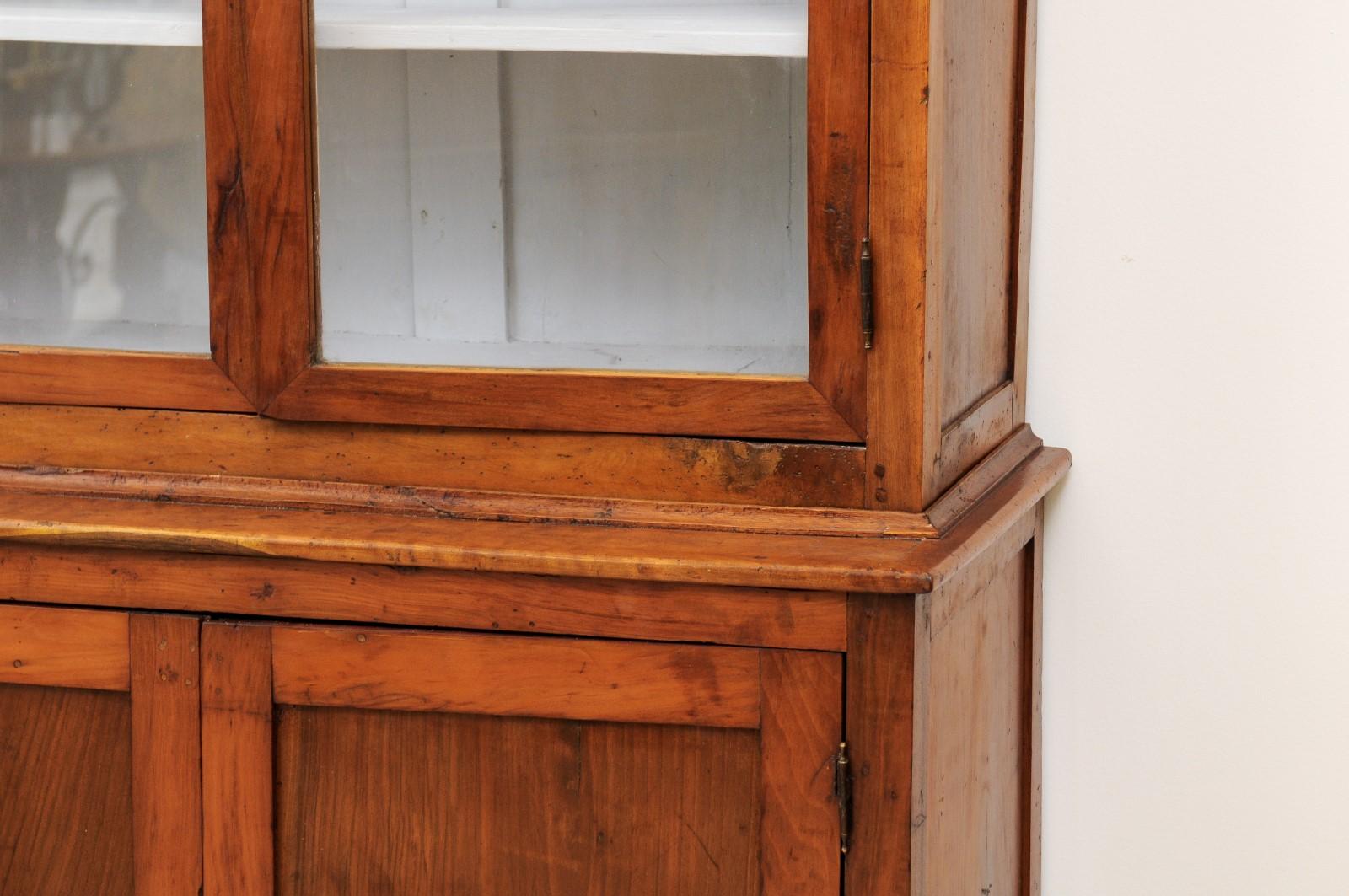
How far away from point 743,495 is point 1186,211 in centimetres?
42

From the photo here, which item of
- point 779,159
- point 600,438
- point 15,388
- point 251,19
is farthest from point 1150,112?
point 15,388

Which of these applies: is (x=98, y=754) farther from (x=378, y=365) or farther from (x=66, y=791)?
(x=378, y=365)

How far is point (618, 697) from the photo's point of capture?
0.88m

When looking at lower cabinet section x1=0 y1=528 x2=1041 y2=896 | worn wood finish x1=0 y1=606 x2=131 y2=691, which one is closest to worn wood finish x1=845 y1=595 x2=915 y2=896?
lower cabinet section x1=0 y1=528 x2=1041 y2=896

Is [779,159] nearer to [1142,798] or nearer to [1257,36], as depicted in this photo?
[1257,36]

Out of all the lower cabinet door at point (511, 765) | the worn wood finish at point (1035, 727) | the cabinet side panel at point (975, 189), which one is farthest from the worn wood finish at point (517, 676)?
the worn wood finish at point (1035, 727)

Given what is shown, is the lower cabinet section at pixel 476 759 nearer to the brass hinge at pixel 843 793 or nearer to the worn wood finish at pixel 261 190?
the brass hinge at pixel 843 793

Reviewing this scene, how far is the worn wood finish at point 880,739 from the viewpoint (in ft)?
2.75

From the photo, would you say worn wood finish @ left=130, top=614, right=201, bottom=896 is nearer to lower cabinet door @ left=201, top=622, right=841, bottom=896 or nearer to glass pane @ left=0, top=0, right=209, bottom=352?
lower cabinet door @ left=201, top=622, right=841, bottom=896

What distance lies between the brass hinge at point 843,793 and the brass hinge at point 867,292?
217mm

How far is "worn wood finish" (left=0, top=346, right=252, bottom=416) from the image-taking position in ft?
3.14

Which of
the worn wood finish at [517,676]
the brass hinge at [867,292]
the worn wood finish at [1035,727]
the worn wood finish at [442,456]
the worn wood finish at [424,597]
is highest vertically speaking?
the brass hinge at [867,292]

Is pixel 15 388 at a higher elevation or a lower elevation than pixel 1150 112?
lower

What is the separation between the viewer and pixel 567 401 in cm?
92
